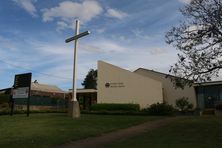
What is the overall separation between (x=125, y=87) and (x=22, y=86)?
53.0 feet

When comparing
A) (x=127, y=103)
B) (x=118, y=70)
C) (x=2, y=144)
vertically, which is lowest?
(x=2, y=144)

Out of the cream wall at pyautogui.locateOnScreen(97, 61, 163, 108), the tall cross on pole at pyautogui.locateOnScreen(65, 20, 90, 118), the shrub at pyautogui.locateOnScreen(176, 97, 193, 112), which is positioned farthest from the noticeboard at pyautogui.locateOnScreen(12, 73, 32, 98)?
the shrub at pyautogui.locateOnScreen(176, 97, 193, 112)

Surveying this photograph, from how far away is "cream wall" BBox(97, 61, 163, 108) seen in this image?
41562mm

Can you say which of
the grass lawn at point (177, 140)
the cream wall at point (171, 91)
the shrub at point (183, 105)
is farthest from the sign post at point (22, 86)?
the cream wall at point (171, 91)

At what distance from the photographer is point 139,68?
4825 centimetres

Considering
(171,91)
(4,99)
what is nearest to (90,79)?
(4,99)

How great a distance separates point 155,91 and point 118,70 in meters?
5.23

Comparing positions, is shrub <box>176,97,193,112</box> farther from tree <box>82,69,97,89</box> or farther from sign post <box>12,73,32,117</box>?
tree <box>82,69,97,89</box>

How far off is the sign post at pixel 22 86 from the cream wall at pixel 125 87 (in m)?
15.7

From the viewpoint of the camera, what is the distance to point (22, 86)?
95.8 ft

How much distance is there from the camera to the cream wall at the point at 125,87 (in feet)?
136

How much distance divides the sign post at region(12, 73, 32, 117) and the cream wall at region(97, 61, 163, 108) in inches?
617

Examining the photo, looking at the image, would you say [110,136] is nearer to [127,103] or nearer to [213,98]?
[127,103]

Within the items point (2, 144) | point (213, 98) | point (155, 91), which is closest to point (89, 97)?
point (155, 91)
